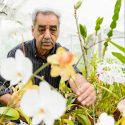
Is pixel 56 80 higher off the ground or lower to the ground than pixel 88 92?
lower

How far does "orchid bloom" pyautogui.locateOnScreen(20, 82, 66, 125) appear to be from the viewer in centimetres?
33

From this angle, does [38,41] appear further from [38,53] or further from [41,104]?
[41,104]

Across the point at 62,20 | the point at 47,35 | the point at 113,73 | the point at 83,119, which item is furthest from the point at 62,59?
the point at 62,20

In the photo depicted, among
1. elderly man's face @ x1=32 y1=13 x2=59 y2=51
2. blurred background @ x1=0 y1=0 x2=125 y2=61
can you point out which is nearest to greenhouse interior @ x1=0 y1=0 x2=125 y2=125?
elderly man's face @ x1=32 y1=13 x2=59 y2=51

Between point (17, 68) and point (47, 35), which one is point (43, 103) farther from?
point (47, 35)

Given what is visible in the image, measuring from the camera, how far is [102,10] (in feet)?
16.0

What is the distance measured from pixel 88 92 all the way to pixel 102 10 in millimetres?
4387

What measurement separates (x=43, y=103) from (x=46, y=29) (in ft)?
3.43

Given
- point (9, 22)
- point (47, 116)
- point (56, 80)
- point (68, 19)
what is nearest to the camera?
point (47, 116)

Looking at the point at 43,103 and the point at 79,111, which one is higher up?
the point at 43,103

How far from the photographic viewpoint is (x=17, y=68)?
37 centimetres

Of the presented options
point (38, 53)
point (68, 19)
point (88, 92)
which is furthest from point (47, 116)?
point (68, 19)

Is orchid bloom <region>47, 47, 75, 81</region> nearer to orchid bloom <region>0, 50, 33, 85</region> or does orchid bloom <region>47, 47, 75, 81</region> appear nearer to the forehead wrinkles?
orchid bloom <region>0, 50, 33, 85</region>

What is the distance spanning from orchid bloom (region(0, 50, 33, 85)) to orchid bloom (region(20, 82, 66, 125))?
0.02 m
